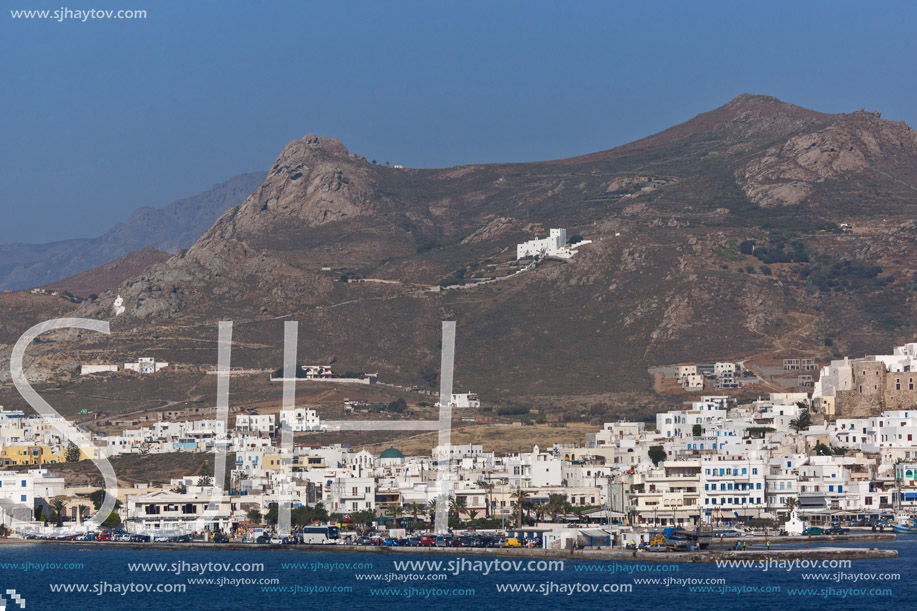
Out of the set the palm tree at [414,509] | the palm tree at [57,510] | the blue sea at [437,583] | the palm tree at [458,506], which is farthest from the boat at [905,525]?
the palm tree at [57,510]

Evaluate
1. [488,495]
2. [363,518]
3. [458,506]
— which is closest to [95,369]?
[363,518]

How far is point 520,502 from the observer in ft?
314

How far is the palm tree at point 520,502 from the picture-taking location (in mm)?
94062

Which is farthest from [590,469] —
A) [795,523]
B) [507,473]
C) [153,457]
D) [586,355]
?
[586,355]

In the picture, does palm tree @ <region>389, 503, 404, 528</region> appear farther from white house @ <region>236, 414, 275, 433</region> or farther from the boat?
white house @ <region>236, 414, 275, 433</region>

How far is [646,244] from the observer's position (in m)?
193

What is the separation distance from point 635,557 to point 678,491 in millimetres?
14565

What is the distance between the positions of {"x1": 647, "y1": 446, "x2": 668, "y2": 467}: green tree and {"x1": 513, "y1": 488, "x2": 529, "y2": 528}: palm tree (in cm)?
1159

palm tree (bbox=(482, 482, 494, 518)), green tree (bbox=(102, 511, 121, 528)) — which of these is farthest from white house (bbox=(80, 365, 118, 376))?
palm tree (bbox=(482, 482, 494, 518))

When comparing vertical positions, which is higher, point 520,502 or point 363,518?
point 520,502

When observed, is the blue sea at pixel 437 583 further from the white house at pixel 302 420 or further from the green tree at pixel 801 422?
the white house at pixel 302 420

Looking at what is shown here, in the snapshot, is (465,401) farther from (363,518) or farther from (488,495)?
(363,518)

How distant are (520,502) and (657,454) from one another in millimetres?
16956

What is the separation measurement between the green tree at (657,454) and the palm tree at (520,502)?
11589 millimetres
